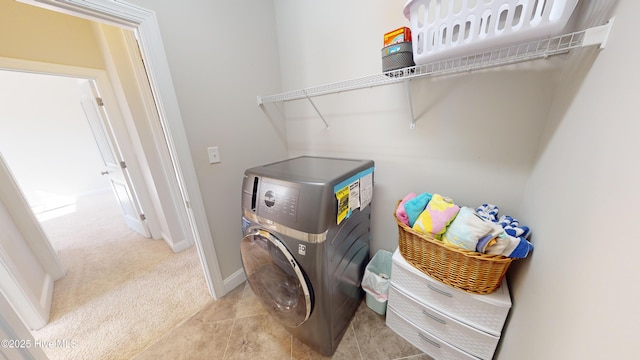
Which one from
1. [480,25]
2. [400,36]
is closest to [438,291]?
[480,25]

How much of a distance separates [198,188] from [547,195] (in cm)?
179

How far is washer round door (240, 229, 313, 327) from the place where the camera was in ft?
3.14

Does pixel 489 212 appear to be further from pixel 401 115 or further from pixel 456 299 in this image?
pixel 401 115

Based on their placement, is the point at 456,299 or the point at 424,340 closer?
the point at 456,299

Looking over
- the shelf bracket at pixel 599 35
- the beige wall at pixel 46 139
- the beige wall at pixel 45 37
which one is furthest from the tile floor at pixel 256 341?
the beige wall at pixel 46 139

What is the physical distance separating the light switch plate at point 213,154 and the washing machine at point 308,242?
45 cm

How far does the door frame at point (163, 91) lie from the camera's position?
0.87m

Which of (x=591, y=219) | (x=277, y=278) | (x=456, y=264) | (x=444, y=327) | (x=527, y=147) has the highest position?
(x=527, y=147)

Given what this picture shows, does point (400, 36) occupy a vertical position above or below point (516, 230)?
above

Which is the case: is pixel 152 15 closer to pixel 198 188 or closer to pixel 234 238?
pixel 198 188

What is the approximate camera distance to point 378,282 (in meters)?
1.26

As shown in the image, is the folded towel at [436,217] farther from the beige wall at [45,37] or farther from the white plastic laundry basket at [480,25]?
the beige wall at [45,37]

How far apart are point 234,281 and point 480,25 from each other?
2.13m

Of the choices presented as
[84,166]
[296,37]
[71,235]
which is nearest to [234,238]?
[296,37]
